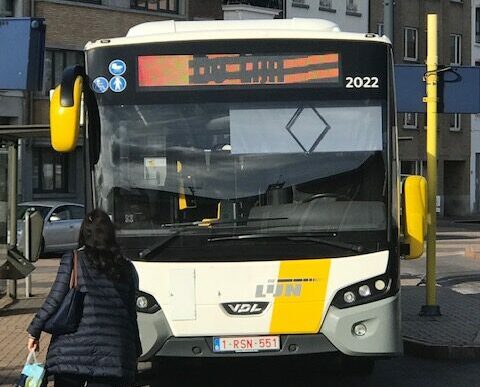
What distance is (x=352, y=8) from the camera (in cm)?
4684

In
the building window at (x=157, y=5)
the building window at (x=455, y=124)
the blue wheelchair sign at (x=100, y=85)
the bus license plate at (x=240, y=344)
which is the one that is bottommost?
the bus license plate at (x=240, y=344)

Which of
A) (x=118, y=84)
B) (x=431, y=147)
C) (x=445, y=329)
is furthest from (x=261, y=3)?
(x=118, y=84)

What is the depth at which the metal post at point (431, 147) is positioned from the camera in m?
11.3

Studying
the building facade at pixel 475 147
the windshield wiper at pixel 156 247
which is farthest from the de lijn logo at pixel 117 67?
the building facade at pixel 475 147

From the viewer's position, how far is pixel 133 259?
23.2 feet

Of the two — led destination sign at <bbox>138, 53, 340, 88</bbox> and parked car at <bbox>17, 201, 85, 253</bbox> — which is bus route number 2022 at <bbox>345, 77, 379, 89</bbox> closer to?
led destination sign at <bbox>138, 53, 340, 88</bbox>

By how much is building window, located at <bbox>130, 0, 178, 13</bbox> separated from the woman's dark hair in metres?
31.3

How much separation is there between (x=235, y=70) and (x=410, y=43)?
43.0m

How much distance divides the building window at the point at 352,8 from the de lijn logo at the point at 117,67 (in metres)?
40.4

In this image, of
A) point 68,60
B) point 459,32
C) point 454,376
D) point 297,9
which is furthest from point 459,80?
point 459,32

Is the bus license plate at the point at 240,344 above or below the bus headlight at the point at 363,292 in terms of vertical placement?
below

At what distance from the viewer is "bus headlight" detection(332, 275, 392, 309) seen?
706cm

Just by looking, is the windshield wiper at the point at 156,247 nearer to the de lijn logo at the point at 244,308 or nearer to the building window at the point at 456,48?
the de lijn logo at the point at 244,308

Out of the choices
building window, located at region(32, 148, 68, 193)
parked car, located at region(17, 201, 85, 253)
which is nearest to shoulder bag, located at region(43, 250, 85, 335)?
parked car, located at region(17, 201, 85, 253)
